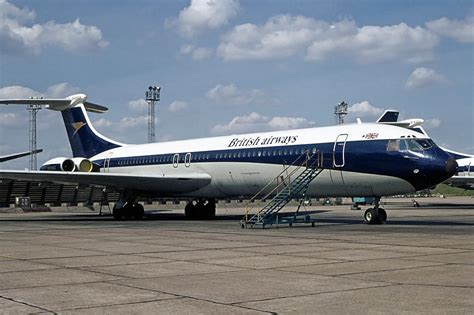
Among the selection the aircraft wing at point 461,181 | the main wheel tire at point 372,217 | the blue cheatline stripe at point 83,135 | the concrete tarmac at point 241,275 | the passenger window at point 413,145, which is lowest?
the concrete tarmac at point 241,275

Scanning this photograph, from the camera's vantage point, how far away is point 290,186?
83.1 ft

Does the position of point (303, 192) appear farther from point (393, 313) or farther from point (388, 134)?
point (393, 313)

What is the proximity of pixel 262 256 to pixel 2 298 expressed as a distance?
610cm

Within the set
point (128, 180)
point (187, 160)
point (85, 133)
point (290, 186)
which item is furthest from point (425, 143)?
point (85, 133)

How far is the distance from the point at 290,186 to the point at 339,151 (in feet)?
7.84

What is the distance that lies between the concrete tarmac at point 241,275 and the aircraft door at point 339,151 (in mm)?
6403

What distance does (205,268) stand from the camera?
38.3 ft

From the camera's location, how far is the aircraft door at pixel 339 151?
958 inches

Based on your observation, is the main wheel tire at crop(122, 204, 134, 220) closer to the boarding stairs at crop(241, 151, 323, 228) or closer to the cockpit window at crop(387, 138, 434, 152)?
the boarding stairs at crop(241, 151, 323, 228)

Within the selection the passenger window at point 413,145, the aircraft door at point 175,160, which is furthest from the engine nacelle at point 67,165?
the passenger window at point 413,145

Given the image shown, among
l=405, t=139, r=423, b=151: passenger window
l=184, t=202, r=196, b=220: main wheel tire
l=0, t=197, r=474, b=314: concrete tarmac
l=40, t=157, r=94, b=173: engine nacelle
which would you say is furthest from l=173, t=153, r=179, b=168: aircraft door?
l=0, t=197, r=474, b=314: concrete tarmac

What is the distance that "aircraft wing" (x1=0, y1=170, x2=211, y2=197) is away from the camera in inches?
1167

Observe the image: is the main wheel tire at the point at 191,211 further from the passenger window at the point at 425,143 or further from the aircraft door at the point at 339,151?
the passenger window at the point at 425,143

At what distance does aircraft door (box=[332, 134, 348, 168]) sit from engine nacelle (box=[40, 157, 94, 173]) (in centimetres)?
1553
